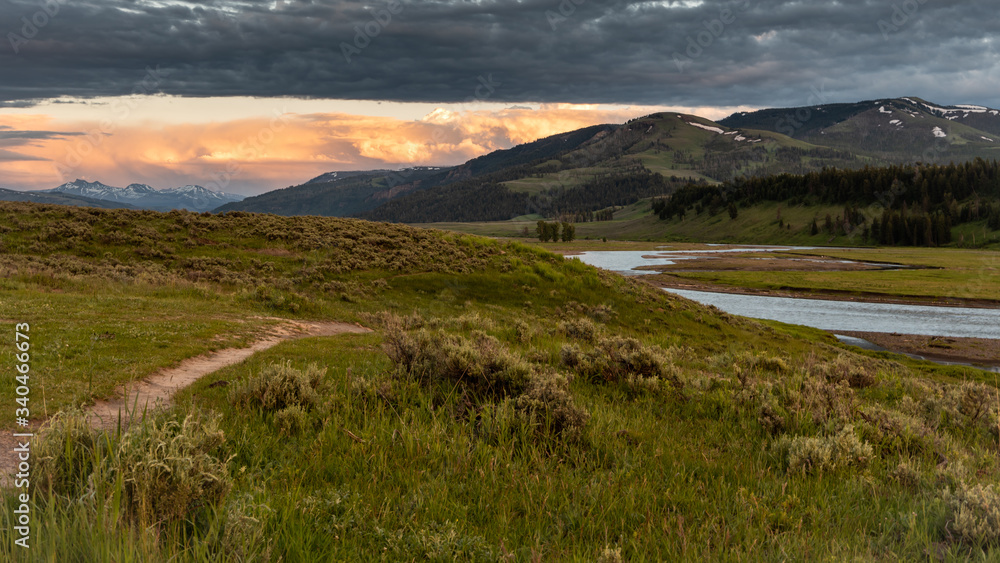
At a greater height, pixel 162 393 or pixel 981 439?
pixel 162 393

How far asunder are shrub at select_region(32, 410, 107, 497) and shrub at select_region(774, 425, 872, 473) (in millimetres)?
6739

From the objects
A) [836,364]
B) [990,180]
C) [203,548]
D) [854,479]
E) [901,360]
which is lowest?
[901,360]

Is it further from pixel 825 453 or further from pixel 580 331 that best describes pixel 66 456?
pixel 580 331

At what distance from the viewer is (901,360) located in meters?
36.3

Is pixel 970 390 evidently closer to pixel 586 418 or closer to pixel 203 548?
pixel 586 418

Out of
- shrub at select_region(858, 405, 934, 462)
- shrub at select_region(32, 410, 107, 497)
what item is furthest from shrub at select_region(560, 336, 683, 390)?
shrub at select_region(32, 410, 107, 497)

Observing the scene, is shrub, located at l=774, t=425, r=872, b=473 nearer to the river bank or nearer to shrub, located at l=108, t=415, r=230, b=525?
shrub, located at l=108, t=415, r=230, b=525

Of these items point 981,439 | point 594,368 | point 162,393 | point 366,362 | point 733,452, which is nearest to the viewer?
point 733,452

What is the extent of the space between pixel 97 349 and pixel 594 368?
11.2 m

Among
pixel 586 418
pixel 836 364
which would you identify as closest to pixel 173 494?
pixel 586 418

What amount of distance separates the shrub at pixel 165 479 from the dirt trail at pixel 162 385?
355 millimetres

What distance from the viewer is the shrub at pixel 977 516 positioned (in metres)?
4.12

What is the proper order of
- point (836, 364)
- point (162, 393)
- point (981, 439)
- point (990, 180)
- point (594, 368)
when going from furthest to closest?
point (990, 180), point (836, 364), point (594, 368), point (162, 393), point (981, 439)

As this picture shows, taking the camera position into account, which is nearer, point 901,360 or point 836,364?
point 836,364
